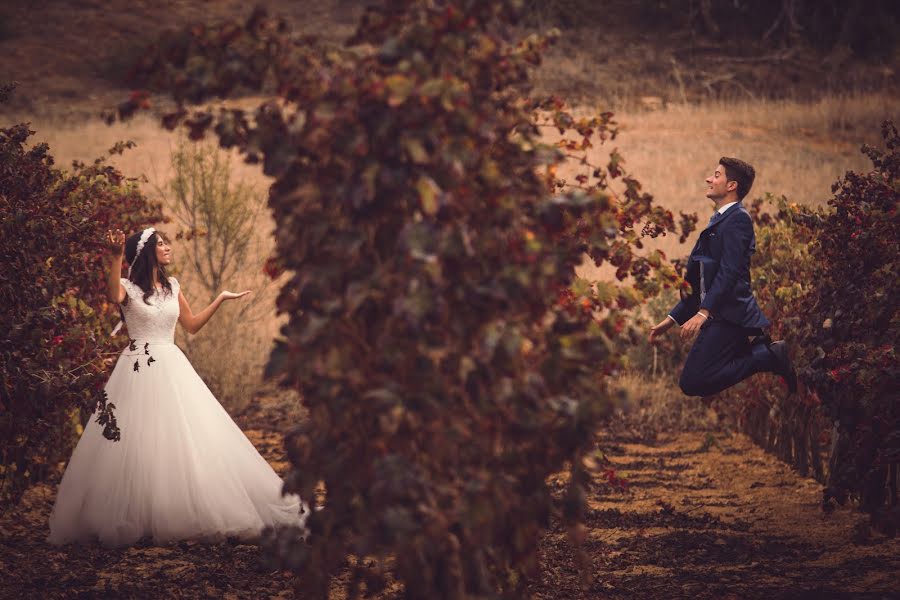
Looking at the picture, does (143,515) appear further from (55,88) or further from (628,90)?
(55,88)

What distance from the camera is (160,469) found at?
5.66m

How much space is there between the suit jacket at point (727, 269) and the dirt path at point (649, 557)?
1362 mm

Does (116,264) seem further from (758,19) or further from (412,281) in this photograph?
(758,19)

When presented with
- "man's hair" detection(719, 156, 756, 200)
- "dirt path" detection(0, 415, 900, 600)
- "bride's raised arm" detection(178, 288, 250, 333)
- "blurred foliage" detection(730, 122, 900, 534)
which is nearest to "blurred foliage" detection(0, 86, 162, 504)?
"bride's raised arm" detection(178, 288, 250, 333)

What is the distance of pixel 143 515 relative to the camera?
18.3 ft

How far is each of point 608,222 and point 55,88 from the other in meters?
35.3

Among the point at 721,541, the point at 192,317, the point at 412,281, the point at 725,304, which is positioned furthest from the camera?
the point at 192,317

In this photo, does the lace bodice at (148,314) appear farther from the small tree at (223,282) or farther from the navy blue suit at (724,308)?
the small tree at (223,282)

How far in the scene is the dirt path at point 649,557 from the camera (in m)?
4.94

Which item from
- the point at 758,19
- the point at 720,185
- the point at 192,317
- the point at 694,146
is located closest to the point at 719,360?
the point at 720,185

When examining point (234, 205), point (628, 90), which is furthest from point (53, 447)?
point (628, 90)

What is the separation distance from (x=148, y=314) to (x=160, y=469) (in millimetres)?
968

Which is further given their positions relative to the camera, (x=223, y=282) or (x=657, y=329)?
(x=223, y=282)

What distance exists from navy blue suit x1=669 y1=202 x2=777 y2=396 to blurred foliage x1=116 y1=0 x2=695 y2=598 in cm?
271
